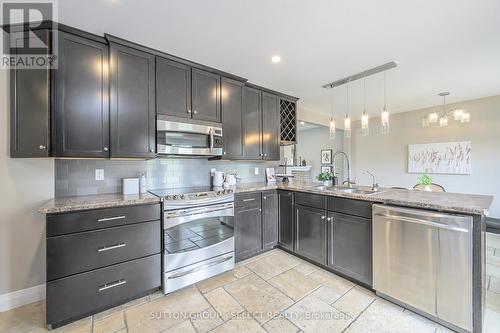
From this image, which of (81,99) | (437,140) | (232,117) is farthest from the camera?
(437,140)

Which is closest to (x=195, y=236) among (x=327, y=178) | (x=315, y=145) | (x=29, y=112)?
(x=29, y=112)

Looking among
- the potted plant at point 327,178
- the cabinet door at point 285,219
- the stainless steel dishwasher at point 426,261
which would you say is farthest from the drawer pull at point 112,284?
the potted plant at point 327,178

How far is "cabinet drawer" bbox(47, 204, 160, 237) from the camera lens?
1604mm

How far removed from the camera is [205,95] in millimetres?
2709

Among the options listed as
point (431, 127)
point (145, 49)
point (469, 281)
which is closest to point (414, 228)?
point (469, 281)

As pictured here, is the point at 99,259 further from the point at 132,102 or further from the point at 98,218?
the point at 132,102

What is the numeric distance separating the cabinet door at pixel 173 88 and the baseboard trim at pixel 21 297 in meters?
2.09

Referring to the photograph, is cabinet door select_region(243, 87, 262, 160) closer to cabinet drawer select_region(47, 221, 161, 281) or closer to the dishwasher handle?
cabinet drawer select_region(47, 221, 161, 281)

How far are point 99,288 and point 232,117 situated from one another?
2387 millimetres

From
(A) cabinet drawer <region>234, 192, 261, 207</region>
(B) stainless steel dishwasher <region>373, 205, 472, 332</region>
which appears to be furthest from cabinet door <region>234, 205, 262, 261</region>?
(B) stainless steel dishwasher <region>373, 205, 472, 332</region>

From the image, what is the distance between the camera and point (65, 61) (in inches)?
73.2

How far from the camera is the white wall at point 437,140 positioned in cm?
392

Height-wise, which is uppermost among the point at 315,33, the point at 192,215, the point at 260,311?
the point at 315,33

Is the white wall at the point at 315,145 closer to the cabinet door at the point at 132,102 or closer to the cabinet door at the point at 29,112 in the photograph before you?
the cabinet door at the point at 132,102
